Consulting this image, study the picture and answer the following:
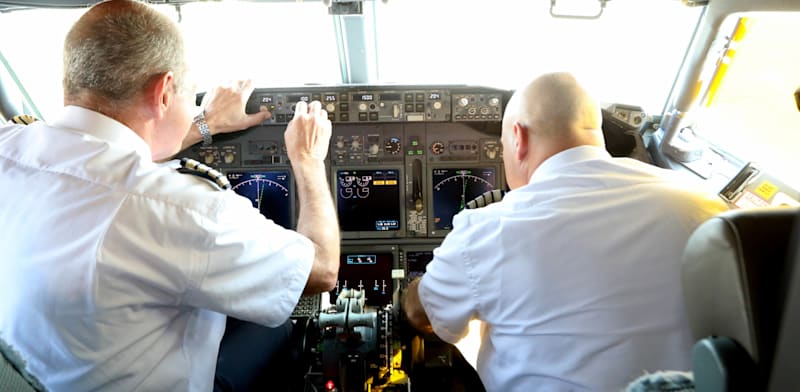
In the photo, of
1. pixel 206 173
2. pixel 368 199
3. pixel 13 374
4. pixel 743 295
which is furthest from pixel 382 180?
pixel 743 295

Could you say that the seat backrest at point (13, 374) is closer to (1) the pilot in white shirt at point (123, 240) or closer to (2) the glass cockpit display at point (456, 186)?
(1) the pilot in white shirt at point (123, 240)

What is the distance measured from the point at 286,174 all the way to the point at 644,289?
7.41 ft

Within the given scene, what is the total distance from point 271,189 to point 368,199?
1.80 feet

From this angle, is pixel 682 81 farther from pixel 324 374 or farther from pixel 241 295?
pixel 241 295

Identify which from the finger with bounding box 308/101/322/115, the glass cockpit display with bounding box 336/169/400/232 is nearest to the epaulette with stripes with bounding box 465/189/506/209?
the finger with bounding box 308/101/322/115

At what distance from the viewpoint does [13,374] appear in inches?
48.4

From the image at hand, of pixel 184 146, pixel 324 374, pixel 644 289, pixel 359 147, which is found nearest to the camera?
pixel 644 289

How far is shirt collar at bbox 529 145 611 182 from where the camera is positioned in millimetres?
1770

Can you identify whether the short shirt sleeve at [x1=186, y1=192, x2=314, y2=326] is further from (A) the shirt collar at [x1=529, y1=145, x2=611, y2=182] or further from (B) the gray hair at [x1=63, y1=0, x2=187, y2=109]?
(A) the shirt collar at [x1=529, y1=145, x2=611, y2=182]

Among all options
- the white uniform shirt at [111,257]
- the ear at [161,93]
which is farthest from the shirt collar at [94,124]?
the ear at [161,93]

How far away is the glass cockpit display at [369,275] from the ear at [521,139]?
1534mm

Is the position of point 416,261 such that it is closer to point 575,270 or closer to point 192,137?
point 192,137

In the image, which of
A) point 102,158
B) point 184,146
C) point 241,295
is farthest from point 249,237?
point 184,146

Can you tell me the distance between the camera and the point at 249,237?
1.60m
